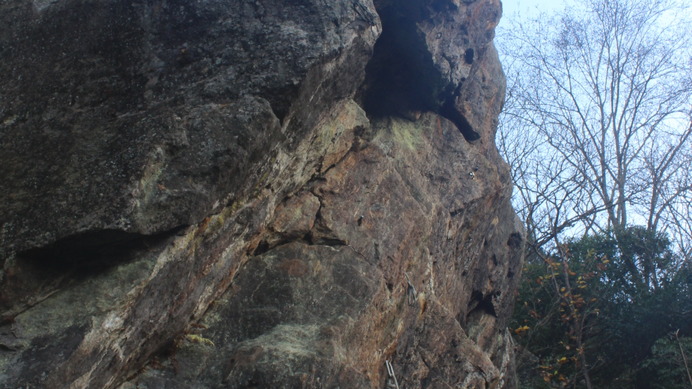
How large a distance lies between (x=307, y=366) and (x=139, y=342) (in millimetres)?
1167

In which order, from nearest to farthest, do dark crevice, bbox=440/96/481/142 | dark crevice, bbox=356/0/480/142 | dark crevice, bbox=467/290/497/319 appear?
dark crevice, bbox=356/0/480/142 → dark crevice, bbox=440/96/481/142 → dark crevice, bbox=467/290/497/319

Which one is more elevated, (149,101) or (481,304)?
(481,304)

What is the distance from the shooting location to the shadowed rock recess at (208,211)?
12.6ft

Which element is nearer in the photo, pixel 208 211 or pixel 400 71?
pixel 208 211

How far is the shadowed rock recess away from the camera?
385 centimetres

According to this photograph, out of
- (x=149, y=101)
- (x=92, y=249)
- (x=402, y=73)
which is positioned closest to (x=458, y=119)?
(x=402, y=73)

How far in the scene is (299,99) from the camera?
4879 mm

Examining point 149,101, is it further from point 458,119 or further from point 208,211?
point 458,119

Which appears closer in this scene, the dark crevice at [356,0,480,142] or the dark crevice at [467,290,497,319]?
the dark crevice at [356,0,480,142]

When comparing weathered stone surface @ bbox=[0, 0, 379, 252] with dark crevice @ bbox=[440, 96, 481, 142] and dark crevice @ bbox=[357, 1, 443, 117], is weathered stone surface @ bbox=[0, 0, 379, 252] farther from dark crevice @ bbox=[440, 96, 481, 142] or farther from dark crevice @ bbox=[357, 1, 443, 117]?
dark crevice @ bbox=[440, 96, 481, 142]

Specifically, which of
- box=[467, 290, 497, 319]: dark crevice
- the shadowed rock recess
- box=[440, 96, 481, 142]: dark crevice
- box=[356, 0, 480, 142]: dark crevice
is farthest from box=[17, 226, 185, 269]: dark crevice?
box=[467, 290, 497, 319]: dark crevice

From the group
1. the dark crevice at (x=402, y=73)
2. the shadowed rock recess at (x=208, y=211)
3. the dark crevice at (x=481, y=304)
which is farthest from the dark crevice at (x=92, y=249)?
the dark crevice at (x=481, y=304)

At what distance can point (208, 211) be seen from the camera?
437 cm

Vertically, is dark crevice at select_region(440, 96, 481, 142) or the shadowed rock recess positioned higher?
dark crevice at select_region(440, 96, 481, 142)
